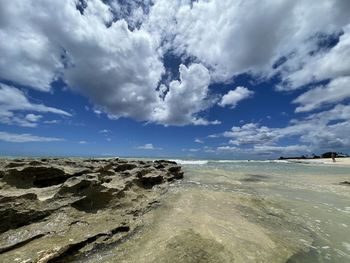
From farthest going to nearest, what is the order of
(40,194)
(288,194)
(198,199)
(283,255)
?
(288,194), (198,199), (40,194), (283,255)

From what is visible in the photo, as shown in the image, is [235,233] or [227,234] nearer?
[227,234]

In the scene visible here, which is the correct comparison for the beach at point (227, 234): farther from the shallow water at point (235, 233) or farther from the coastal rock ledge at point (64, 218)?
the coastal rock ledge at point (64, 218)

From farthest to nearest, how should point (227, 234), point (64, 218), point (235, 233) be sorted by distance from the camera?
point (64, 218) < point (235, 233) < point (227, 234)

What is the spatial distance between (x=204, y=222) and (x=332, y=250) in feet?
10.3

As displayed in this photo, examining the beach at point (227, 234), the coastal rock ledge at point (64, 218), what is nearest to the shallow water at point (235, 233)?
the beach at point (227, 234)

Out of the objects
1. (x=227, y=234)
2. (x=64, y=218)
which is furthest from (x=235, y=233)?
(x=64, y=218)

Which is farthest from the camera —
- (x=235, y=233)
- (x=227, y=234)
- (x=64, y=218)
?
(x=64, y=218)

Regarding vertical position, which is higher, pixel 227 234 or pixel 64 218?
pixel 64 218

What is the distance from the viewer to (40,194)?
817cm

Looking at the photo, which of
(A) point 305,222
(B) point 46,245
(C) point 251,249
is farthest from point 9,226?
(A) point 305,222

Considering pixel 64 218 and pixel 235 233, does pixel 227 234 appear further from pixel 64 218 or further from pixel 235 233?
pixel 64 218

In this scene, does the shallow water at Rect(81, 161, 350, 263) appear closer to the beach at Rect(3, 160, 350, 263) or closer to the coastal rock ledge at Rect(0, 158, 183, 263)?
the beach at Rect(3, 160, 350, 263)

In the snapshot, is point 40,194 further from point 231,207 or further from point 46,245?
point 231,207

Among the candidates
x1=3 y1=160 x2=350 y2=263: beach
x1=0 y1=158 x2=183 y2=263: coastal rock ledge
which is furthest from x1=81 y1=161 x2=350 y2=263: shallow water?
x1=0 y1=158 x2=183 y2=263: coastal rock ledge
